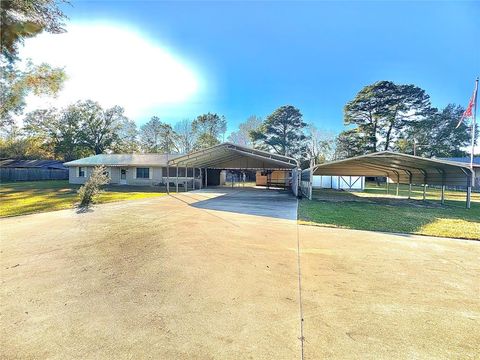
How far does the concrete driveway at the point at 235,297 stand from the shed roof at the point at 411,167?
710 centimetres

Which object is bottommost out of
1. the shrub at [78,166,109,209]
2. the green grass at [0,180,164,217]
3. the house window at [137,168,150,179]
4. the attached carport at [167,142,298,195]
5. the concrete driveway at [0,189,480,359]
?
the concrete driveway at [0,189,480,359]

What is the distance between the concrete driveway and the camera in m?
2.28

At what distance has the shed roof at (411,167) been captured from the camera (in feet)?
38.3

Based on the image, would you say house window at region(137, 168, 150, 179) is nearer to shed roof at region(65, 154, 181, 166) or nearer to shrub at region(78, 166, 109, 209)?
shed roof at region(65, 154, 181, 166)

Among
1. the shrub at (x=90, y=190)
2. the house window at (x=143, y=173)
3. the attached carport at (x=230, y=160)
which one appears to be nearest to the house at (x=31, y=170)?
the house window at (x=143, y=173)

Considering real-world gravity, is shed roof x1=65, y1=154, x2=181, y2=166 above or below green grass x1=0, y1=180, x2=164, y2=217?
above

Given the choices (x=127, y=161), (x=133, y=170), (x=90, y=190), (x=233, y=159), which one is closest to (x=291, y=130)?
(x=233, y=159)

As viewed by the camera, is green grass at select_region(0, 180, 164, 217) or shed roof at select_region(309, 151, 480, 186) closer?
green grass at select_region(0, 180, 164, 217)

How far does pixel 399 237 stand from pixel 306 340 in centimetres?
526

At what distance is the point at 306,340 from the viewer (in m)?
2.36

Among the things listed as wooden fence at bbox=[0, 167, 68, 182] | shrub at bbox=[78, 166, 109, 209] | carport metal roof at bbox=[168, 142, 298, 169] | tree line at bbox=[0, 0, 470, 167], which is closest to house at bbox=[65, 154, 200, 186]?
carport metal roof at bbox=[168, 142, 298, 169]

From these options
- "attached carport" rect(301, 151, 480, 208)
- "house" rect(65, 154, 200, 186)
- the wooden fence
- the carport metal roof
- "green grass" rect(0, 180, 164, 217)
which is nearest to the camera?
"green grass" rect(0, 180, 164, 217)

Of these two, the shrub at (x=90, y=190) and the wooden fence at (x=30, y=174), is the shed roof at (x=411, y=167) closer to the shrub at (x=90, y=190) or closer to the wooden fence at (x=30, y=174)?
the shrub at (x=90, y=190)

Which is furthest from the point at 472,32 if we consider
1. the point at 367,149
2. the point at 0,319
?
the point at 367,149
